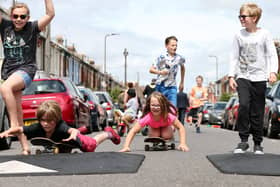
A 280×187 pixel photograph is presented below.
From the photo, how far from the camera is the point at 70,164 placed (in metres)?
6.00

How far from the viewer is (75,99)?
46.3 ft

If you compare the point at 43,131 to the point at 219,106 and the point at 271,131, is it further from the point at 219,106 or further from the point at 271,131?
the point at 219,106

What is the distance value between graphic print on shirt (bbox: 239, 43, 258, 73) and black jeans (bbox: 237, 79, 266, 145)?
19 cm

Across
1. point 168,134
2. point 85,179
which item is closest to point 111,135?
point 168,134

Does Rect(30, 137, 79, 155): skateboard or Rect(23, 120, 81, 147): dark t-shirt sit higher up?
Rect(23, 120, 81, 147): dark t-shirt

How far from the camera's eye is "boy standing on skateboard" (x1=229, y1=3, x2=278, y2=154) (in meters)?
8.23

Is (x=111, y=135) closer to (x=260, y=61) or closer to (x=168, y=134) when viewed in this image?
(x=168, y=134)

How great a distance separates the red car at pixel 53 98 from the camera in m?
13.2

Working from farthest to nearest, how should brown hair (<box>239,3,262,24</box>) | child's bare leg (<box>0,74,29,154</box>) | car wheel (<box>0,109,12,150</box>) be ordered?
car wheel (<box>0,109,12,150</box>) < brown hair (<box>239,3,262,24</box>) < child's bare leg (<box>0,74,29,154</box>)

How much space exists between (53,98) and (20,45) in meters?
5.83

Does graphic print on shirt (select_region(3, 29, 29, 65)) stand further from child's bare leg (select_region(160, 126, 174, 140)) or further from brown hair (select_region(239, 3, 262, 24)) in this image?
brown hair (select_region(239, 3, 262, 24))

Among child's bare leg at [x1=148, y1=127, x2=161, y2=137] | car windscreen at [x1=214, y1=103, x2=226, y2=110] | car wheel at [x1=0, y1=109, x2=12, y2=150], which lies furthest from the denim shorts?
car windscreen at [x1=214, y1=103, x2=226, y2=110]

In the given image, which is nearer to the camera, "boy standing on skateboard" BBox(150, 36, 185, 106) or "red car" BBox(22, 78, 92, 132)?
"boy standing on skateboard" BBox(150, 36, 185, 106)

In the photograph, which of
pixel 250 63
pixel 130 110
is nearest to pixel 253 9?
pixel 250 63
